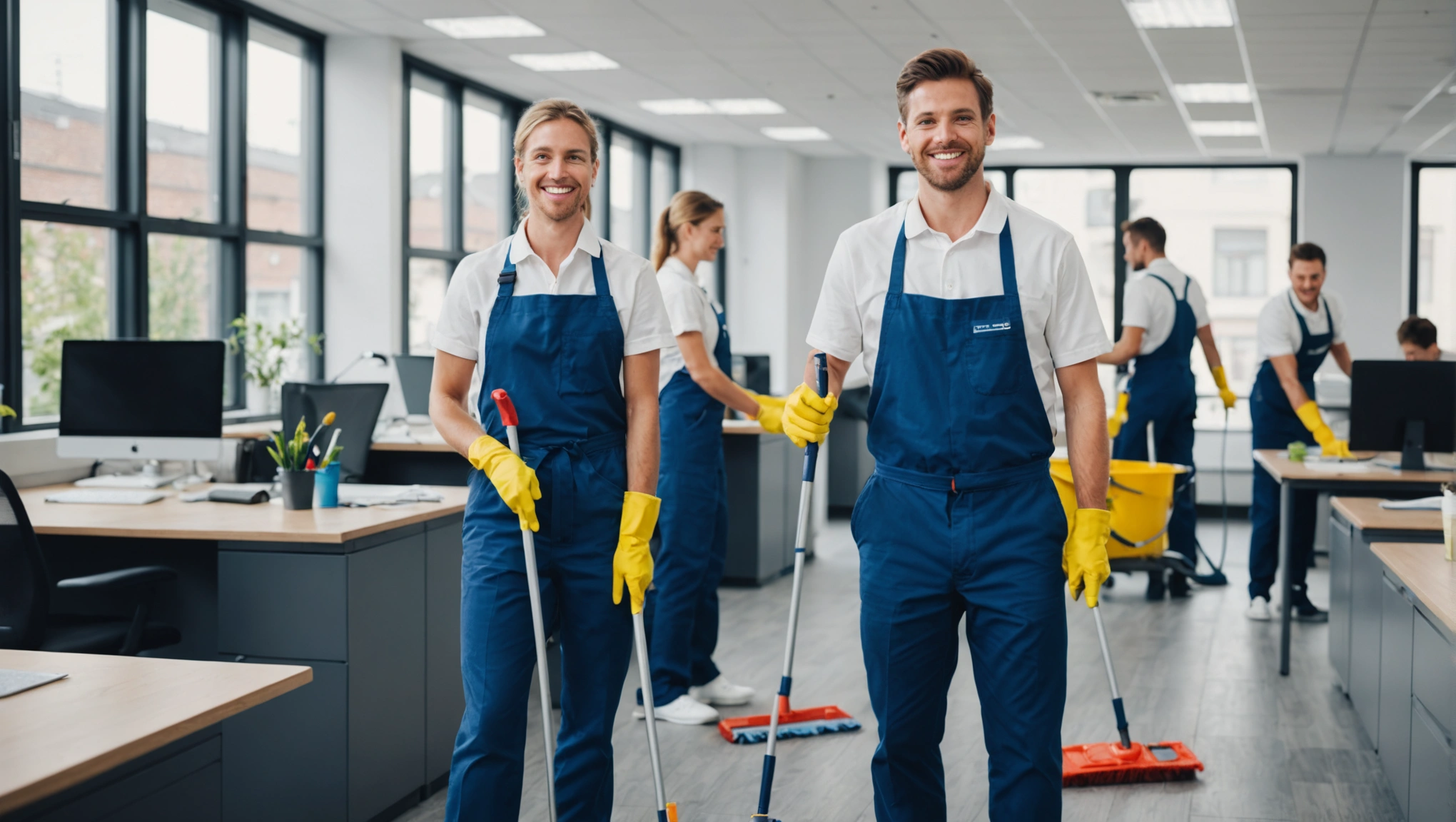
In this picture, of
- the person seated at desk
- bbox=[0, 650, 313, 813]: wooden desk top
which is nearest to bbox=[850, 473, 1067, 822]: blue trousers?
bbox=[0, 650, 313, 813]: wooden desk top

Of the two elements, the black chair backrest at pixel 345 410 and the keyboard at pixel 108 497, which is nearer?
the keyboard at pixel 108 497

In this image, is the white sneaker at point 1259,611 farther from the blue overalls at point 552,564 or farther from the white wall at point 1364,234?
the white wall at point 1364,234

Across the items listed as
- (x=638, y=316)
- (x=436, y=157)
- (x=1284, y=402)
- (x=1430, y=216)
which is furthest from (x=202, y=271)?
(x=1430, y=216)

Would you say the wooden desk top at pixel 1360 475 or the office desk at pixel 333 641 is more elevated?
the wooden desk top at pixel 1360 475

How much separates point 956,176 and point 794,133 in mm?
7646

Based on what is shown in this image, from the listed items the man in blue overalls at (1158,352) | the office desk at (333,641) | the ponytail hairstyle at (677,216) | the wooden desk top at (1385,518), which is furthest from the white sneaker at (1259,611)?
the office desk at (333,641)

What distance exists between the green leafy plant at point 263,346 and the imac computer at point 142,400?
5.78ft

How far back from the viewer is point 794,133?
951 cm

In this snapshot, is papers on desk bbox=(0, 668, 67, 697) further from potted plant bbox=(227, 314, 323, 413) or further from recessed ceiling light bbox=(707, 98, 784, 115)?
recessed ceiling light bbox=(707, 98, 784, 115)

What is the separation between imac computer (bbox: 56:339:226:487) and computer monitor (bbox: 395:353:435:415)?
1.50 m

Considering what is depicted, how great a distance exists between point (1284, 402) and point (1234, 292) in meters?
5.50

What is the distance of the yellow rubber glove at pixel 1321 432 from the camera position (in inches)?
193

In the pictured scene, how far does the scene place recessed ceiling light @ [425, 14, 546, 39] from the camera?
20.1 ft

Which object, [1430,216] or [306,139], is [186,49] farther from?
Answer: [1430,216]
